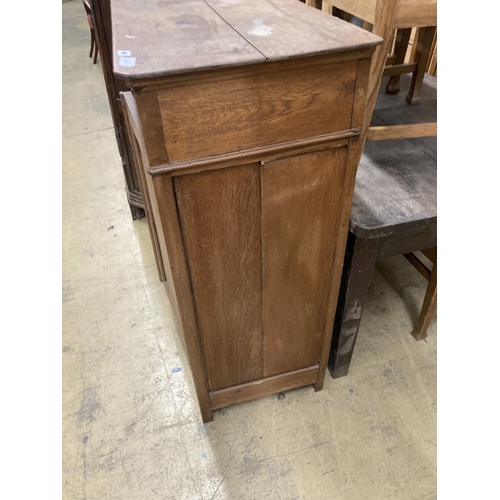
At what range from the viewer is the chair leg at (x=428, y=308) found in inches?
58.1

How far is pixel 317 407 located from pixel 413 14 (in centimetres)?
120

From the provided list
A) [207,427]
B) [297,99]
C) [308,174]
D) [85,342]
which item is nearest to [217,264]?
[308,174]

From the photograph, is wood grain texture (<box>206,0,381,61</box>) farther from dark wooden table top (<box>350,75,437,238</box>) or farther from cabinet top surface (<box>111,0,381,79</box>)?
dark wooden table top (<box>350,75,437,238</box>)

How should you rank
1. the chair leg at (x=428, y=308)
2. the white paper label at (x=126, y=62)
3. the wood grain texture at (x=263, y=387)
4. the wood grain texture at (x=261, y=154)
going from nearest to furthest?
the white paper label at (x=126, y=62)
the wood grain texture at (x=261, y=154)
the wood grain texture at (x=263, y=387)
the chair leg at (x=428, y=308)

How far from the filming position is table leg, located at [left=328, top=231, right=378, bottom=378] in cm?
116

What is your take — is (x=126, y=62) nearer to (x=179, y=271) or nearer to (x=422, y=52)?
(x=179, y=271)

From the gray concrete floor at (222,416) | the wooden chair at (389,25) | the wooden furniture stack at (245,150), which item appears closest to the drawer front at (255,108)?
the wooden furniture stack at (245,150)

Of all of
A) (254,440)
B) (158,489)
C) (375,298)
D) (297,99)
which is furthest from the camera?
(375,298)

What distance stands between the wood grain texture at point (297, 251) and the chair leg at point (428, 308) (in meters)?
0.49

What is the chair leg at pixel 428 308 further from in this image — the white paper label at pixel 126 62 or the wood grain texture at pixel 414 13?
the white paper label at pixel 126 62

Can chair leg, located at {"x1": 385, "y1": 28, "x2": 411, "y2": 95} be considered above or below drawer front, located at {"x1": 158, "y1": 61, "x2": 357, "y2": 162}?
below

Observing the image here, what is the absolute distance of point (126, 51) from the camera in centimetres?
75

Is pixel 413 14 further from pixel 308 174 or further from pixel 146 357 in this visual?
pixel 146 357

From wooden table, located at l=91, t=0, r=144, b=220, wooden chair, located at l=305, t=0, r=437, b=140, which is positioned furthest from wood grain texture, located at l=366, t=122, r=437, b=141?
wooden table, located at l=91, t=0, r=144, b=220
